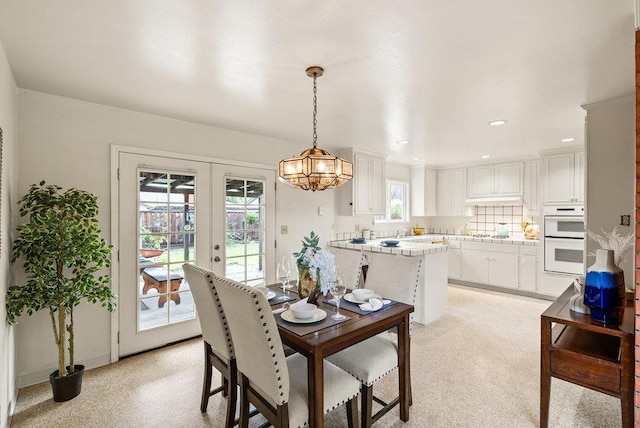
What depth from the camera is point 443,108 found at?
2.86 m

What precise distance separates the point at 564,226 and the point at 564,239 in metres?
0.18

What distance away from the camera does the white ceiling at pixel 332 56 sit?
4.91 feet

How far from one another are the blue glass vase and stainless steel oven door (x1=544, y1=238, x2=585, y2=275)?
3160 mm

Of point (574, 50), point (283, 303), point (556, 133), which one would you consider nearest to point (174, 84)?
point (283, 303)

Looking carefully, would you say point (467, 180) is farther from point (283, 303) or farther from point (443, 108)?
point (283, 303)

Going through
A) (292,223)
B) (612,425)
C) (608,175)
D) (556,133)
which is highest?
(556,133)

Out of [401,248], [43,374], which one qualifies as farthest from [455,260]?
[43,374]

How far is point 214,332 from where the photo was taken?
198 centimetres

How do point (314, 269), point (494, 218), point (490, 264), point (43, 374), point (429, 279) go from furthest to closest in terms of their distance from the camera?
1. point (494, 218)
2. point (490, 264)
3. point (429, 279)
4. point (43, 374)
5. point (314, 269)

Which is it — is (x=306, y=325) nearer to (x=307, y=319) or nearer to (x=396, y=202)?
(x=307, y=319)

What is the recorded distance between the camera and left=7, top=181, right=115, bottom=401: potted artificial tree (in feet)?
7.05

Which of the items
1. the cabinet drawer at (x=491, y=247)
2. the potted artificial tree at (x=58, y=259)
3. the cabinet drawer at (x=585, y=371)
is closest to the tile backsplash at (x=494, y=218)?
the cabinet drawer at (x=491, y=247)

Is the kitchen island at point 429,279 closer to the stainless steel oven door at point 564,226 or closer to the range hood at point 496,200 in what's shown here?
the stainless steel oven door at point 564,226

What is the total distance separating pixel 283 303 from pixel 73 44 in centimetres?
199
